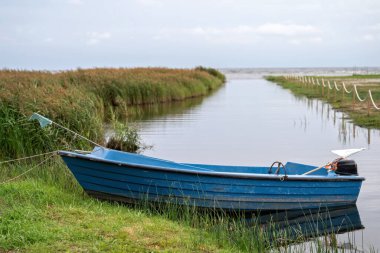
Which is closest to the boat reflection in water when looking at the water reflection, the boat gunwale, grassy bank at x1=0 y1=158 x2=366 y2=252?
grassy bank at x1=0 y1=158 x2=366 y2=252

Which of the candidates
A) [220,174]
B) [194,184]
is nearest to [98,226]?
[194,184]

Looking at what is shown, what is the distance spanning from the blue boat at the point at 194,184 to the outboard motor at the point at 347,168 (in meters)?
0.10

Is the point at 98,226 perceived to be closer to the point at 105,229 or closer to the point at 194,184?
the point at 105,229

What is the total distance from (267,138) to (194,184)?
1143cm

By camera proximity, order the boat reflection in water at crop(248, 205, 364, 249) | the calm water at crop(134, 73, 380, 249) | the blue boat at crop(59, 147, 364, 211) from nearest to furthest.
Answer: the boat reflection in water at crop(248, 205, 364, 249) < the blue boat at crop(59, 147, 364, 211) < the calm water at crop(134, 73, 380, 249)

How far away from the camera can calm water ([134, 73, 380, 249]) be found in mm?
14041

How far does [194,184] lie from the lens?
1005 centimetres

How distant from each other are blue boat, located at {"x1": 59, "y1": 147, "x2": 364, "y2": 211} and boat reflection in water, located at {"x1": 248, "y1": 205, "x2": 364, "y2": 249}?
152mm

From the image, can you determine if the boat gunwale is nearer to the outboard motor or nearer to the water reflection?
the outboard motor

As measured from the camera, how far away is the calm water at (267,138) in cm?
1404

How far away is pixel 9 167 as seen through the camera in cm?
1263

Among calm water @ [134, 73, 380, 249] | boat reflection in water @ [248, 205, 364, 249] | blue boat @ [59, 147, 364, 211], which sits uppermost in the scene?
blue boat @ [59, 147, 364, 211]

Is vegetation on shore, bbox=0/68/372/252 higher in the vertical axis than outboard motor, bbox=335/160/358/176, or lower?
lower

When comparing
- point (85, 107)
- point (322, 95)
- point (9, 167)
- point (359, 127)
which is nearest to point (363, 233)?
point (9, 167)
